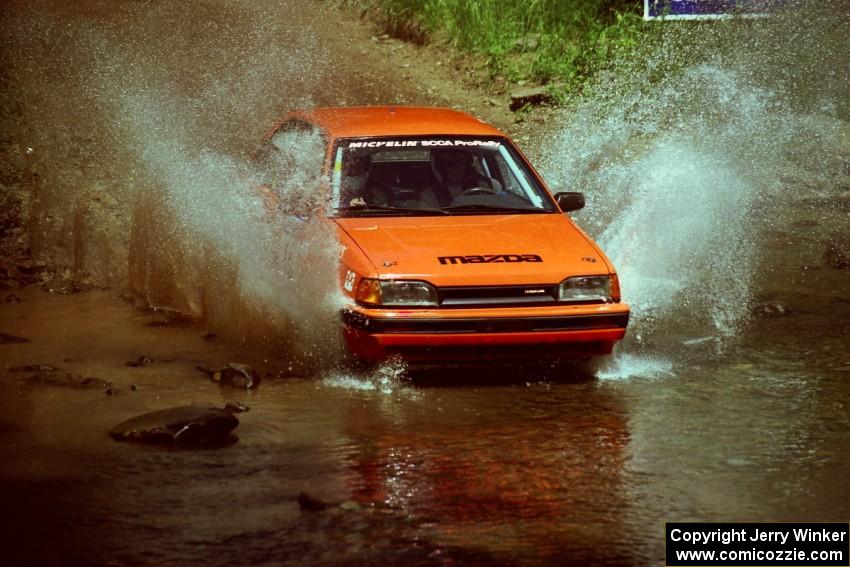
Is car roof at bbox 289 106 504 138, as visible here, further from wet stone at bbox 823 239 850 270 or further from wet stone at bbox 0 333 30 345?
wet stone at bbox 823 239 850 270

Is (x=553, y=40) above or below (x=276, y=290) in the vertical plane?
above

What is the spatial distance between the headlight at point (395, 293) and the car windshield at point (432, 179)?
1.03m

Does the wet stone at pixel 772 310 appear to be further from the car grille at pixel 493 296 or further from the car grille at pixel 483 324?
the car grille at pixel 493 296

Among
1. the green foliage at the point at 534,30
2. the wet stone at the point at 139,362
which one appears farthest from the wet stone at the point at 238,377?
the green foliage at the point at 534,30

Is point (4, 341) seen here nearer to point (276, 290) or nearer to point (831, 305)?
point (276, 290)

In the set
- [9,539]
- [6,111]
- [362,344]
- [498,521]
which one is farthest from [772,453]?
[6,111]

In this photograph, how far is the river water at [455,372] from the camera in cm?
562

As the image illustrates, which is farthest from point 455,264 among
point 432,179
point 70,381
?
point 70,381

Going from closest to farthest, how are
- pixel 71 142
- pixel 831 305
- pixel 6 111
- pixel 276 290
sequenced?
pixel 276 290 < pixel 831 305 < pixel 71 142 < pixel 6 111

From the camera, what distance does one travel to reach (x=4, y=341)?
954cm

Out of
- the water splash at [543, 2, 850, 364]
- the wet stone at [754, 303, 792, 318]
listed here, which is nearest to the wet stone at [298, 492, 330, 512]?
the water splash at [543, 2, 850, 364]

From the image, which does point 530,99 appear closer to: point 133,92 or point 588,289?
point 133,92

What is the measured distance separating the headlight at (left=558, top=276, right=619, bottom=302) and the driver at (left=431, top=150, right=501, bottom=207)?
4.83ft

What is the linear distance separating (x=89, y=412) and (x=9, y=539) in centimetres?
225
